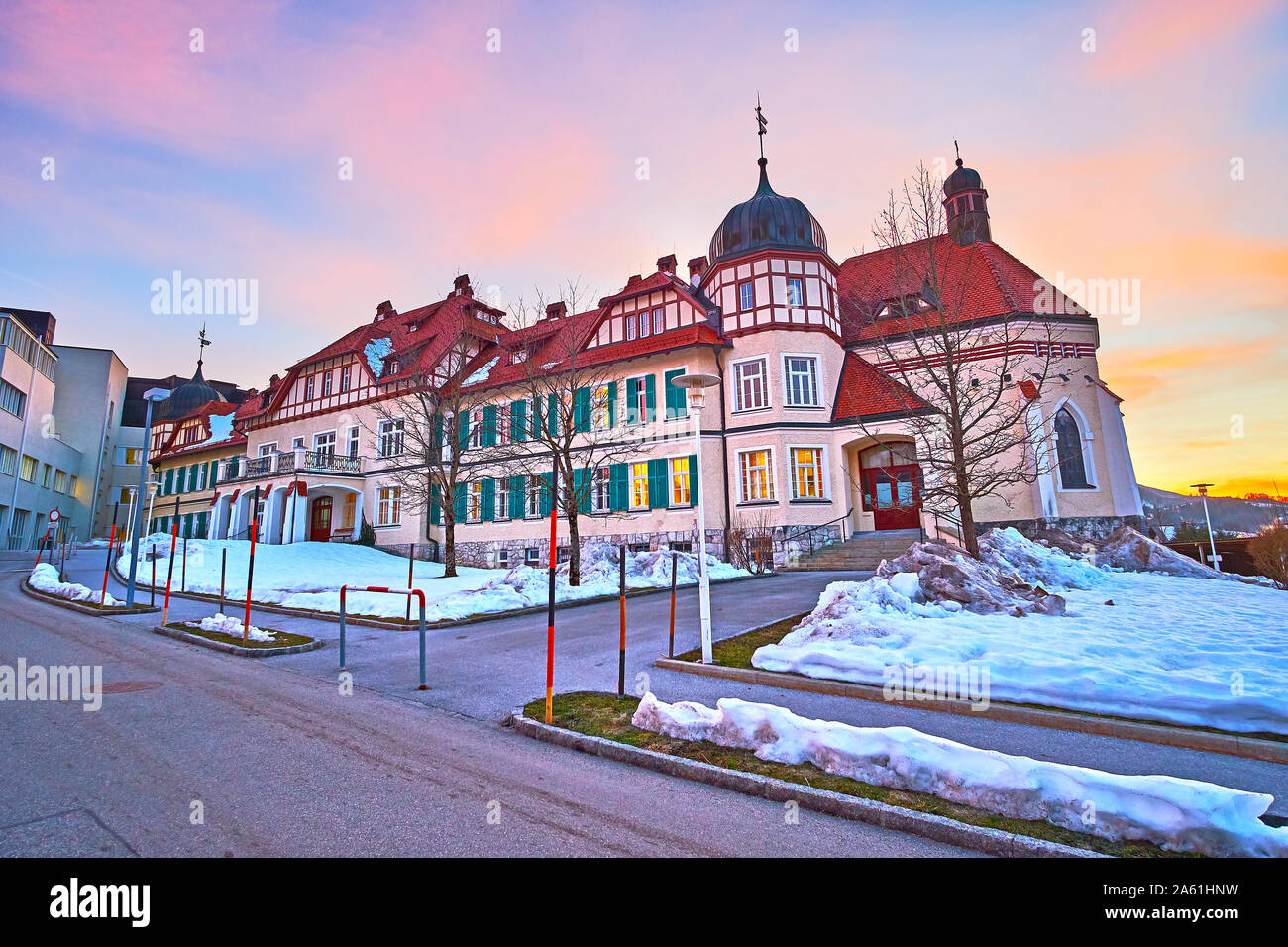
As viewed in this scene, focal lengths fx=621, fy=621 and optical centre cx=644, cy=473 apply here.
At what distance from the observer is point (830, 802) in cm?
407

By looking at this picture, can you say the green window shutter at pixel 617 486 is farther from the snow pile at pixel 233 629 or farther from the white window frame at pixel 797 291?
the snow pile at pixel 233 629

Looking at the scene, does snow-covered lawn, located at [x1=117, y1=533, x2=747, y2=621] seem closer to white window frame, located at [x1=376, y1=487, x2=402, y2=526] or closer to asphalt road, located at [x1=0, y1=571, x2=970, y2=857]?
white window frame, located at [x1=376, y1=487, x2=402, y2=526]

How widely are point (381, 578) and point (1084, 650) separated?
904 inches

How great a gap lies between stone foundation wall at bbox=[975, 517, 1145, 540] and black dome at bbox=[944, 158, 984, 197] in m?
19.0

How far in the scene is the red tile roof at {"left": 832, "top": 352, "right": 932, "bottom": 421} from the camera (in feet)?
80.0

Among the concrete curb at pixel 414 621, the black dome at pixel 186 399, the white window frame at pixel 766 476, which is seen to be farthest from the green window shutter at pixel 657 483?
the black dome at pixel 186 399

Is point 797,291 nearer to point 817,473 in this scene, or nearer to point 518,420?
point 817,473

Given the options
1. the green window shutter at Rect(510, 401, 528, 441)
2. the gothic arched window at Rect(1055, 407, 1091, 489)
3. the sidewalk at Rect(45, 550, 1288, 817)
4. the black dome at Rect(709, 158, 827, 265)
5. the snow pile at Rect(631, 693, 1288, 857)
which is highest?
the black dome at Rect(709, 158, 827, 265)

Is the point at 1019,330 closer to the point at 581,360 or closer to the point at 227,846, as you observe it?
the point at 581,360

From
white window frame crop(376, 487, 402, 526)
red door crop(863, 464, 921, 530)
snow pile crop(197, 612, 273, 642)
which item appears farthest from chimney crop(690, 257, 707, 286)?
snow pile crop(197, 612, 273, 642)

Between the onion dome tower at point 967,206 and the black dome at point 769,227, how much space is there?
992 centimetres

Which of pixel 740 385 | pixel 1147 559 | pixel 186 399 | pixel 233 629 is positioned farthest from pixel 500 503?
pixel 186 399
